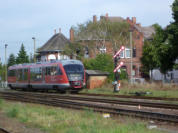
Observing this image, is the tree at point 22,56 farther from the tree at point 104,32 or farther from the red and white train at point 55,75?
the red and white train at point 55,75

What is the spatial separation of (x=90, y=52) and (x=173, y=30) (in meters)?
16.4

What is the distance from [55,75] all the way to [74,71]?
5.86ft

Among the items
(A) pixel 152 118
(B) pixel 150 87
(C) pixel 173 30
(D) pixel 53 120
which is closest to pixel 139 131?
(A) pixel 152 118

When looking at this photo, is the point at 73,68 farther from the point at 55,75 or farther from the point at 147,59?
the point at 147,59

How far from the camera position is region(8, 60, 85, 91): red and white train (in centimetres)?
2792

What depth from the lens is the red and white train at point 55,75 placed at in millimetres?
27922

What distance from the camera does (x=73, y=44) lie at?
4972 centimetres

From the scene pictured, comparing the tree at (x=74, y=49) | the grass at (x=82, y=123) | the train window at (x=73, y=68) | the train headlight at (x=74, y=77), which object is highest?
the tree at (x=74, y=49)

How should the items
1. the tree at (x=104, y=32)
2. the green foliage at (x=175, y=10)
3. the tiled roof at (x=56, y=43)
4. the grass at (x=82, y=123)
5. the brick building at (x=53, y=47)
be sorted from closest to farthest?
the grass at (x=82, y=123)
the green foliage at (x=175, y=10)
the tree at (x=104, y=32)
the brick building at (x=53, y=47)
the tiled roof at (x=56, y=43)

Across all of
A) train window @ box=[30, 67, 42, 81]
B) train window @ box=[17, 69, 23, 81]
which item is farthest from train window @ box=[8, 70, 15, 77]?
train window @ box=[30, 67, 42, 81]

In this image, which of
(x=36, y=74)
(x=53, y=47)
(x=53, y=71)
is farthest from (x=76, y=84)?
(x=53, y=47)

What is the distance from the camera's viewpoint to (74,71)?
28.4 metres

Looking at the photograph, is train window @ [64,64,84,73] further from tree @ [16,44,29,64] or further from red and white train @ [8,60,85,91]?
tree @ [16,44,29,64]

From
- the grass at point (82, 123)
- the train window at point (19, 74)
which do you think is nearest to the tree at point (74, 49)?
the train window at point (19, 74)
